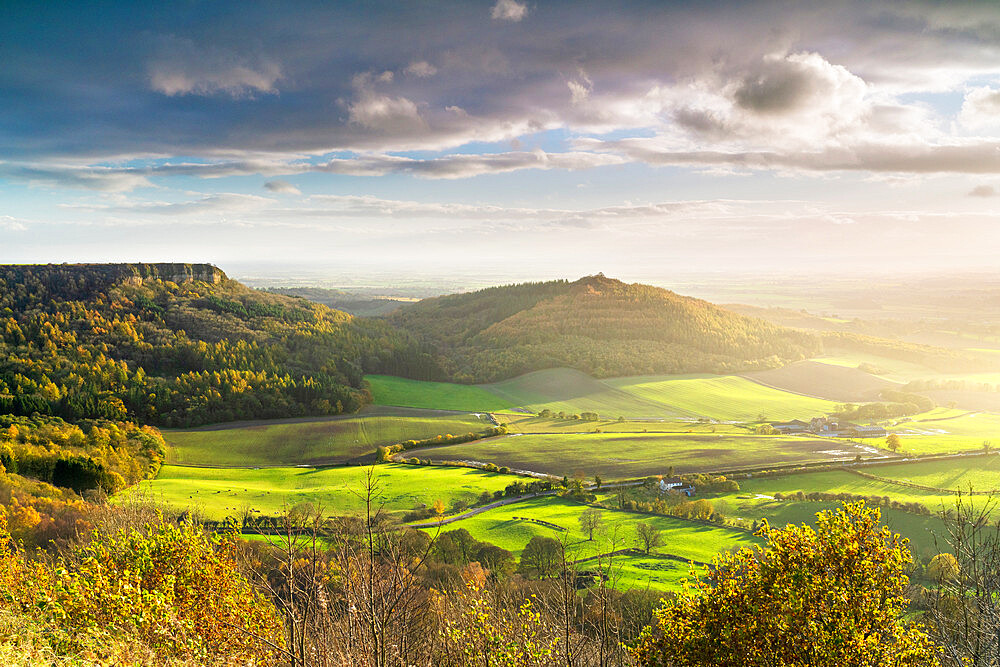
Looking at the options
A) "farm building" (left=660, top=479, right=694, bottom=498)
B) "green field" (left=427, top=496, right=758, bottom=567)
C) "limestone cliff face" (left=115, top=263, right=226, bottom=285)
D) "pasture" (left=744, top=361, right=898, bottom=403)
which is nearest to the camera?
"green field" (left=427, top=496, right=758, bottom=567)

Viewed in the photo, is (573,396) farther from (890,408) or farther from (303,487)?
(303,487)

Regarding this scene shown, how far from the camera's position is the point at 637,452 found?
7262cm

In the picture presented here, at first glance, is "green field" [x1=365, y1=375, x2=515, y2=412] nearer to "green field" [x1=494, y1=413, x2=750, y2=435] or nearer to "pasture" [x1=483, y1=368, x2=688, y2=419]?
"pasture" [x1=483, y1=368, x2=688, y2=419]

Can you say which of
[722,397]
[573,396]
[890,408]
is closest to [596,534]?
[573,396]

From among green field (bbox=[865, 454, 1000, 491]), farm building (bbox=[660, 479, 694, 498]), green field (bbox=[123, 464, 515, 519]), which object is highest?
green field (bbox=[865, 454, 1000, 491])

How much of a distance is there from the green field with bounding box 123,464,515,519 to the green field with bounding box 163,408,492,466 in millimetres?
5072

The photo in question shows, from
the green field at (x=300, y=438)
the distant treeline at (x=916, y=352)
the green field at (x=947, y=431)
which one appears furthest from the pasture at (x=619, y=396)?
the distant treeline at (x=916, y=352)

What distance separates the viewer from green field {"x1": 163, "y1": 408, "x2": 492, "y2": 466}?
74.1 metres

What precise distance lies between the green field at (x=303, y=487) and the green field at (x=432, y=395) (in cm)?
3694

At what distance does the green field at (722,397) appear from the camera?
10600cm

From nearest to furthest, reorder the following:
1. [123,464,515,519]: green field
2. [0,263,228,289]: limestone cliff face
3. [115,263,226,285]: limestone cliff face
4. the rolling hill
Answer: [123,464,515,519]: green field → [0,263,228,289]: limestone cliff face → [115,263,226,285]: limestone cliff face → the rolling hill

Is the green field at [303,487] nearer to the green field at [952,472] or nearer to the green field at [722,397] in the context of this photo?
the green field at [952,472]

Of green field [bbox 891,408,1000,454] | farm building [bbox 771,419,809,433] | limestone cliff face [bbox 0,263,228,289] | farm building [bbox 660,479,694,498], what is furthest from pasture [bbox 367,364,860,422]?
limestone cliff face [bbox 0,263,228,289]

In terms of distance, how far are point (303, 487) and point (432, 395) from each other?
53.4 meters
